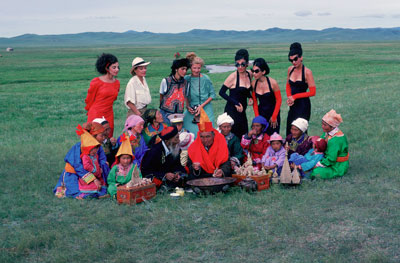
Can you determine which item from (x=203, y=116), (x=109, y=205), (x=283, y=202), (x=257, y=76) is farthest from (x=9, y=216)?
(x=257, y=76)

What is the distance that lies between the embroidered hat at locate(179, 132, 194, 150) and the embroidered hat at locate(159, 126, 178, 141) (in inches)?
22.6

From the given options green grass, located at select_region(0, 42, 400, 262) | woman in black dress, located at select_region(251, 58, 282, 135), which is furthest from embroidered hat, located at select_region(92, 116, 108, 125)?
woman in black dress, located at select_region(251, 58, 282, 135)

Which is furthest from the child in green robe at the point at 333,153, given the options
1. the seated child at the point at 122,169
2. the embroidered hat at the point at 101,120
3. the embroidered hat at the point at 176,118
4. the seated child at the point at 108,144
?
the embroidered hat at the point at 101,120

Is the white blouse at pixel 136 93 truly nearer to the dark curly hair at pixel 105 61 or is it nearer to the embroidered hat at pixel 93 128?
the dark curly hair at pixel 105 61

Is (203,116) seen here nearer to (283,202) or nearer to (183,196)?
(183,196)

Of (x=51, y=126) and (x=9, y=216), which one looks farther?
(x=51, y=126)

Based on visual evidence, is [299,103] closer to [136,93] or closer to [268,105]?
[268,105]

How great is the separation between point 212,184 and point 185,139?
147 cm

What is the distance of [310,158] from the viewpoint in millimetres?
7180

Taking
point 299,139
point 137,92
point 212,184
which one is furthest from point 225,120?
point 137,92

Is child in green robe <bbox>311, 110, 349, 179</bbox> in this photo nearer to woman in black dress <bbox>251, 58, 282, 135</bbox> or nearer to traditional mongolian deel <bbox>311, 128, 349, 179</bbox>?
traditional mongolian deel <bbox>311, 128, 349, 179</bbox>

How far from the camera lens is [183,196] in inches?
249

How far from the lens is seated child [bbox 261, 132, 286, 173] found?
23.1 ft

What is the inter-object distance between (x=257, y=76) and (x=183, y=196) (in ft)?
7.70
